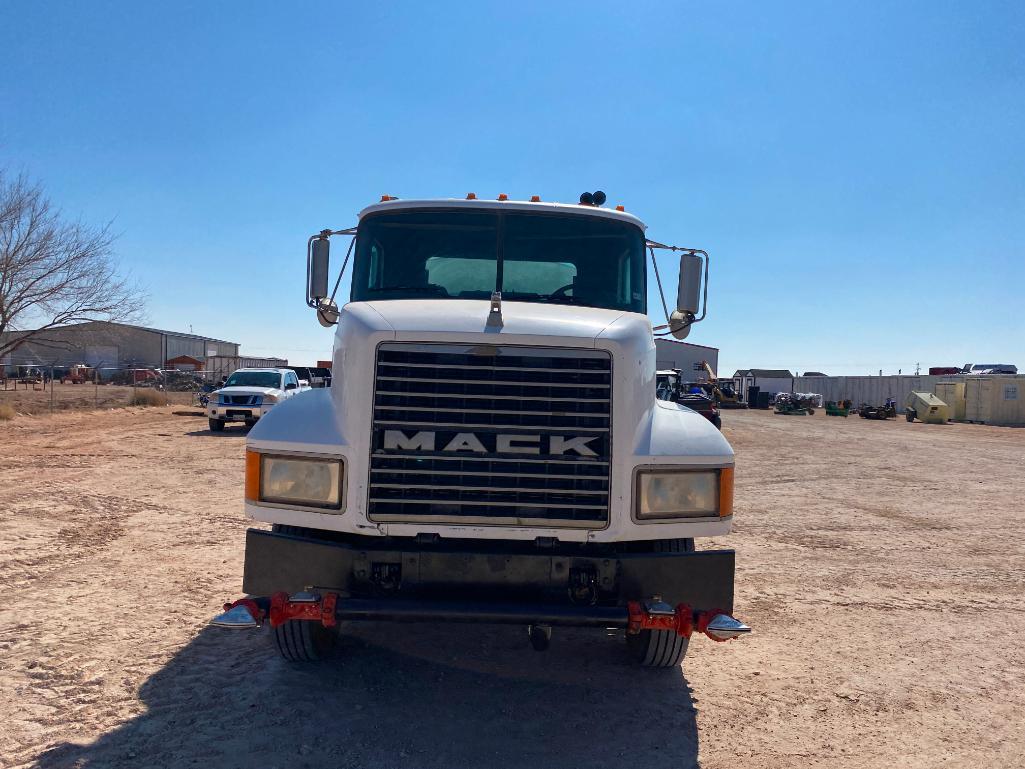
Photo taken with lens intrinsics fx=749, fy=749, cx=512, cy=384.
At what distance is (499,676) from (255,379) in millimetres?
18710

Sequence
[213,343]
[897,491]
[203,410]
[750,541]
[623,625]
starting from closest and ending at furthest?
[623,625]
[750,541]
[897,491]
[203,410]
[213,343]

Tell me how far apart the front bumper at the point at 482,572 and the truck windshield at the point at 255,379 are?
18461 mm

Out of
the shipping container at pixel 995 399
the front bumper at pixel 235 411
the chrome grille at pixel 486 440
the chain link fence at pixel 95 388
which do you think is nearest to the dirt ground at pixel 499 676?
the chrome grille at pixel 486 440

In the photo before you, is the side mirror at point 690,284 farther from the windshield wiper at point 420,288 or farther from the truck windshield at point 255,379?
the truck windshield at point 255,379

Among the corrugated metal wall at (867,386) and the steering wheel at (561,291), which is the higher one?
the corrugated metal wall at (867,386)

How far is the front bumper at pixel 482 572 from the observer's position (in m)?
3.52

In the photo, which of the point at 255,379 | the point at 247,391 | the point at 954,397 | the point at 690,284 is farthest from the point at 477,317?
the point at 954,397

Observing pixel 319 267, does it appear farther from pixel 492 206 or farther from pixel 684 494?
pixel 684 494

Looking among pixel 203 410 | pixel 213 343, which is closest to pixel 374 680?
pixel 203 410

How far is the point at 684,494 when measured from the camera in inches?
144

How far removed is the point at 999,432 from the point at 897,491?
79.0 feet

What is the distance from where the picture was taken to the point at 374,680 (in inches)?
163

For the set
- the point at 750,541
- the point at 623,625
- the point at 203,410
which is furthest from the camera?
the point at 203,410

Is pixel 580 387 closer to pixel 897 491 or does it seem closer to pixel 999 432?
pixel 897 491
